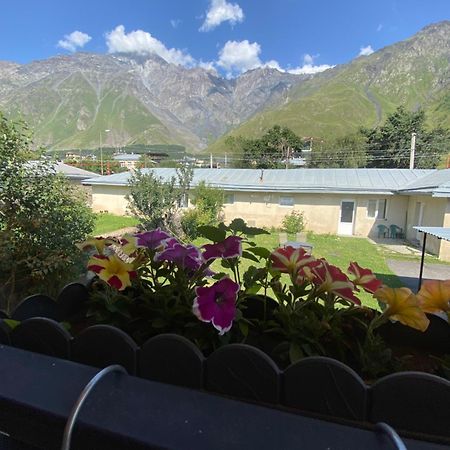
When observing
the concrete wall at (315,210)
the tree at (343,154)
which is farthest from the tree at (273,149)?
the concrete wall at (315,210)

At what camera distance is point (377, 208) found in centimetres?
1505

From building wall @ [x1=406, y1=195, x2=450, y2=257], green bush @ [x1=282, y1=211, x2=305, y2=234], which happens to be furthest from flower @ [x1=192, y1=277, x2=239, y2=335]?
green bush @ [x1=282, y1=211, x2=305, y2=234]

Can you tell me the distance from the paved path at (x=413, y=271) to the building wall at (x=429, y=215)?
Result: 1804 millimetres

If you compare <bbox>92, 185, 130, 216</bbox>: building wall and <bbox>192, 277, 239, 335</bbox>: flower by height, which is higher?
<bbox>192, 277, 239, 335</bbox>: flower

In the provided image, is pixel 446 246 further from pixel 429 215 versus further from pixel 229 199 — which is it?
Result: pixel 229 199

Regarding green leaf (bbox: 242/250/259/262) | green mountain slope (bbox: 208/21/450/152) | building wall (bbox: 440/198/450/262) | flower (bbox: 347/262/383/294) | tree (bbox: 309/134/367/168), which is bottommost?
building wall (bbox: 440/198/450/262)

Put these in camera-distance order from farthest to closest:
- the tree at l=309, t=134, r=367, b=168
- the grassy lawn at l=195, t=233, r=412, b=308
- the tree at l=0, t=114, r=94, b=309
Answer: the tree at l=309, t=134, r=367, b=168, the grassy lawn at l=195, t=233, r=412, b=308, the tree at l=0, t=114, r=94, b=309

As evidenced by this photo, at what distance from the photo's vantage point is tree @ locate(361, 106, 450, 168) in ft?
106

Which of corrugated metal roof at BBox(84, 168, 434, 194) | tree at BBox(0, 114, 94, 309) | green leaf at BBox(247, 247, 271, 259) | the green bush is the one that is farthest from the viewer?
the green bush

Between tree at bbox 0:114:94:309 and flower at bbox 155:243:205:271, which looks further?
tree at bbox 0:114:94:309

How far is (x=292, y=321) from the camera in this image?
2.88 feet

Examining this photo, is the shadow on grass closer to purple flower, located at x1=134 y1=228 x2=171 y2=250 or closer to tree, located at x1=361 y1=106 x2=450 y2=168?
purple flower, located at x1=134 y1=228 x2=171 y2=250

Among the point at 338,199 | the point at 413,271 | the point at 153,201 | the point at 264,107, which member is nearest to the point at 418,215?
the point at 338,199

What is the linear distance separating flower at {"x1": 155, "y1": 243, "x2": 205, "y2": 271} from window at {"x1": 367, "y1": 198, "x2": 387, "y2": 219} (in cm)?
1558
